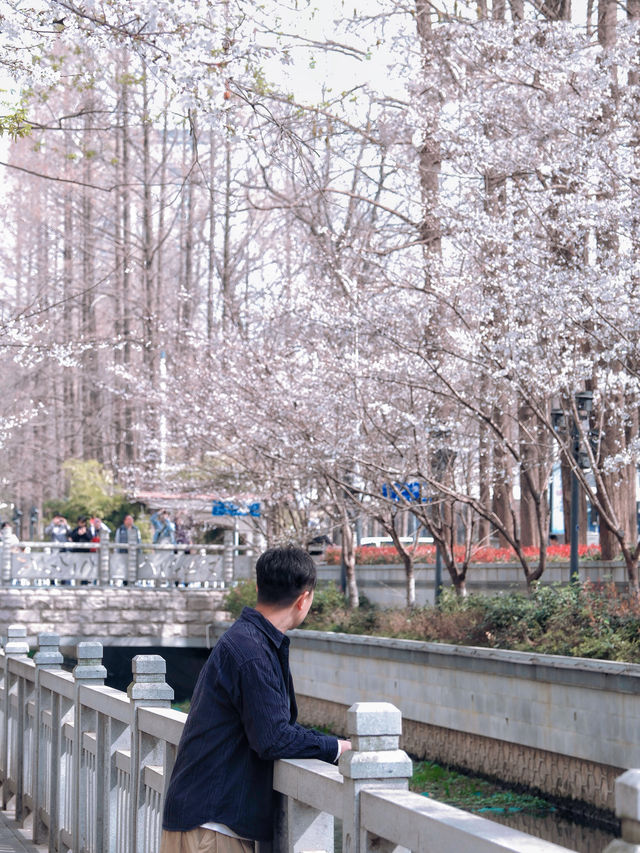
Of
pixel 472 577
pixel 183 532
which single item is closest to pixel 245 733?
pixel 472 577

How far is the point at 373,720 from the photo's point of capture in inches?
133

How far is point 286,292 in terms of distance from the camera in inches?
1132

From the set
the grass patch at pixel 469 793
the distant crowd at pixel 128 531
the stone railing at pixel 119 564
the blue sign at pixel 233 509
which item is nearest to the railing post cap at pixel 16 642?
the grass patch at pixel 469 793

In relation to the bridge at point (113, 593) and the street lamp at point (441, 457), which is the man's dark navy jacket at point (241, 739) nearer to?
the street lamp at point (441, 457)

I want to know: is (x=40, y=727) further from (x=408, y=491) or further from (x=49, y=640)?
(x=408, y=491)

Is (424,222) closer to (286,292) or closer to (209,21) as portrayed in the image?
(286,292)

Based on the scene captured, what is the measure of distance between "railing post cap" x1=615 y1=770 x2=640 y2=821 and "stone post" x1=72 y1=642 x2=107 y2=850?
16.1 feet

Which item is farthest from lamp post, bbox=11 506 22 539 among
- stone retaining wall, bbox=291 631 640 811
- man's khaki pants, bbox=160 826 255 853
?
man's khaki pants, bbox=160 826 255 853

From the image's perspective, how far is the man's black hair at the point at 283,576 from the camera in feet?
13.2

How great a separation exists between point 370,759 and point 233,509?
2543 centimetres

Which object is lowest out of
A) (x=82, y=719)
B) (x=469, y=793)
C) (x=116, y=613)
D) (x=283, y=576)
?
(x=469, y=793)

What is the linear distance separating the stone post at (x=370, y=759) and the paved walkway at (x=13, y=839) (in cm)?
501

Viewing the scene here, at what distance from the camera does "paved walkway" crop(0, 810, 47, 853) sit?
7945 mm

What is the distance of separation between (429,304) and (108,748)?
15.6m
